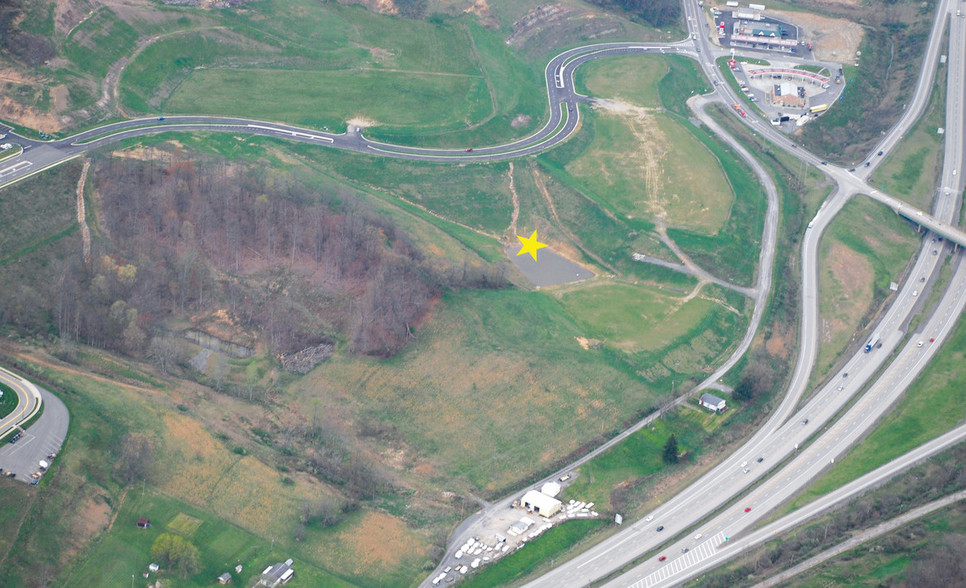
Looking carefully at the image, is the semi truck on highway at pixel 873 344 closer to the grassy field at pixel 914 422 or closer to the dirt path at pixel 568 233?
the grassy field at pixel 914 422

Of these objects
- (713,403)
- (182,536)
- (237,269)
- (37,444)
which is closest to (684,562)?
(713,403)

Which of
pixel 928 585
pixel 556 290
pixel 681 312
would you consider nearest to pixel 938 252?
pixel 681 312

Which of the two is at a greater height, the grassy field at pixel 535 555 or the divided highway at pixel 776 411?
the divided highway at pixel 776 411

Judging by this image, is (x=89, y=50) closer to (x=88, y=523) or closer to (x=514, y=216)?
(x=514, y=216)

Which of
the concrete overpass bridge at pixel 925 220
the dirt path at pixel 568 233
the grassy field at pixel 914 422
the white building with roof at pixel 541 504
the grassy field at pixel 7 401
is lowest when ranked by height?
the grassy field at pixel 7 401

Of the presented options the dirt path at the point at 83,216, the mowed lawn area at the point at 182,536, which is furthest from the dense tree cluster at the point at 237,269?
the mowed lawn area at the point at 182,536

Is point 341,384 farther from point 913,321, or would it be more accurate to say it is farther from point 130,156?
point 913,321
